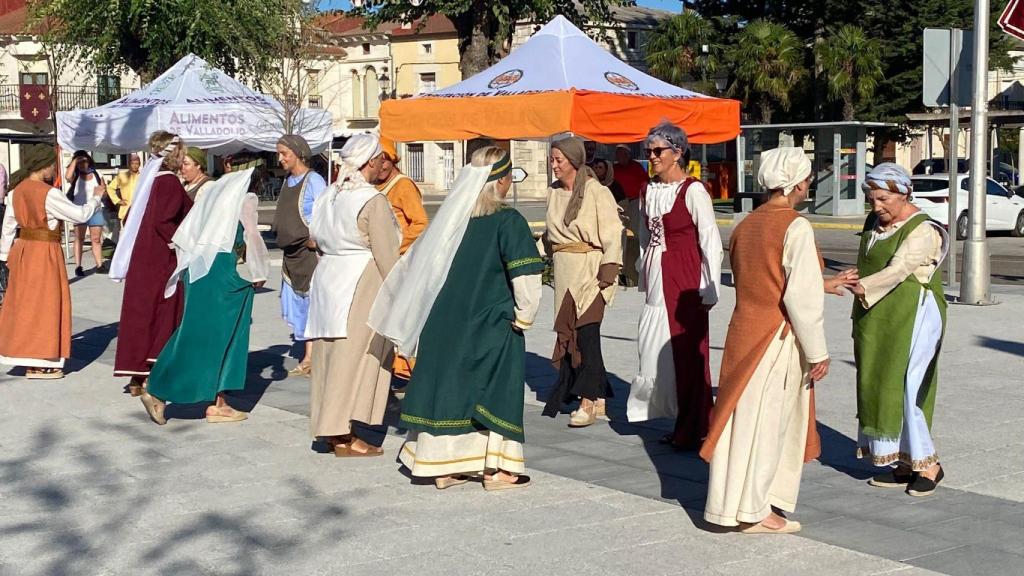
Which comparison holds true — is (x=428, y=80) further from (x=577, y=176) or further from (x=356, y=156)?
(x=356, y=156)

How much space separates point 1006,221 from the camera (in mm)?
28109

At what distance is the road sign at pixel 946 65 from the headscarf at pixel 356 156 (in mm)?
9356

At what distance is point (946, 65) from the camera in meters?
15.3

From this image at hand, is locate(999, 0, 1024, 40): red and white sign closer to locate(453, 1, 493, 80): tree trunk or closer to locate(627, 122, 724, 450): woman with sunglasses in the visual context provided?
locate(627, 122, 724, 450): woman with sunglasses

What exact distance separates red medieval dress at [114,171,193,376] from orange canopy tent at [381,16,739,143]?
468cm

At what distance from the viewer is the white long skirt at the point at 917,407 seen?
254 inches

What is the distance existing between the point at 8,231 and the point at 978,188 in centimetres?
971

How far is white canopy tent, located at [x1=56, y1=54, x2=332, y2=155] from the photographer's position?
66.9ft

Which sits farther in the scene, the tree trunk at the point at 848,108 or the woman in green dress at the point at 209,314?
the tree trunk at the point at 848,108

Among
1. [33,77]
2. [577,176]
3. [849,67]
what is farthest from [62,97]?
[577,176]

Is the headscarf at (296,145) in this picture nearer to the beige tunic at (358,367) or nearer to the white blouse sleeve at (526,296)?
the beige tunic at (358,367)

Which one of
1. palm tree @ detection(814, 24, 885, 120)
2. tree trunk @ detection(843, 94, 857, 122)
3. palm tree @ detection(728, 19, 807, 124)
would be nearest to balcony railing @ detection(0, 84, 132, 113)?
palm tree @ detection(728, 19, 807, 124)

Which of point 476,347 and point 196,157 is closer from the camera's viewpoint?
point 476,347

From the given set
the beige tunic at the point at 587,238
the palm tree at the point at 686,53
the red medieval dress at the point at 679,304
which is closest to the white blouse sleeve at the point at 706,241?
the red medieval dress at the point at 679,304
